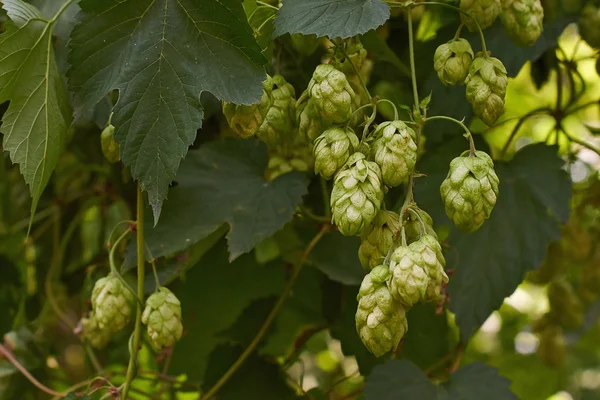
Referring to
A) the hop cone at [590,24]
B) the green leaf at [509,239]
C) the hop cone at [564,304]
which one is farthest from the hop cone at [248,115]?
the hop cone at [564,304]

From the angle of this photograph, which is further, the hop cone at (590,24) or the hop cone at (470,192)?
the hop cone at (590,24)

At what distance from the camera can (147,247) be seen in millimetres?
1070

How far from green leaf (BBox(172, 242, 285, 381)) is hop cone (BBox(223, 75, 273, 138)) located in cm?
57

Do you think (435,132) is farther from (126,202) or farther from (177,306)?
(126,202)

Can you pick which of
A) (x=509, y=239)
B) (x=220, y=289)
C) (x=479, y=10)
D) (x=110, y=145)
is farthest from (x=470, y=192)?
(x=220, y=289)

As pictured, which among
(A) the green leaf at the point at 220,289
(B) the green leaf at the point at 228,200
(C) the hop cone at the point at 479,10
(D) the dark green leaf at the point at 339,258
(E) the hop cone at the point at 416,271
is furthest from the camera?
(A) the green leaf at the point at 220,289

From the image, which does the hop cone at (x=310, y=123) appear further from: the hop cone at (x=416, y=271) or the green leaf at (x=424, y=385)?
the green leaf at (x=424, y=385)

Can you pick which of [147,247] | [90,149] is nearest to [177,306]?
[147,247]

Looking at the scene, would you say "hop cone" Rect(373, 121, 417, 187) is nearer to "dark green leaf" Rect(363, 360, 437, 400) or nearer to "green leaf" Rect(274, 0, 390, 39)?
"green leaf" Rect(274, 0, 390, 39)

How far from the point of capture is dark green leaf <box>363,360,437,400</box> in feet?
3.52

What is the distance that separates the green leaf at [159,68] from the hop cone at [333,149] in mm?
98

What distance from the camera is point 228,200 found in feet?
3.72

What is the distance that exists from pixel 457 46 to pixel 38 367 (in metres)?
1.18

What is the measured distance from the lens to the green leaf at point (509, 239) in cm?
108
